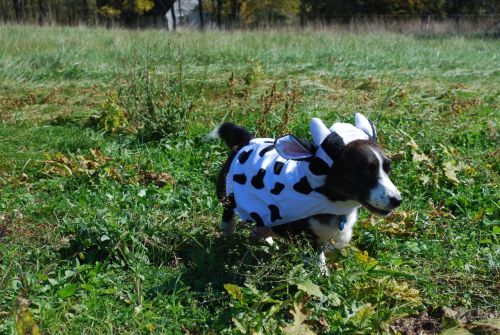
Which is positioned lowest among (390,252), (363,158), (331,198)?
(390,252)

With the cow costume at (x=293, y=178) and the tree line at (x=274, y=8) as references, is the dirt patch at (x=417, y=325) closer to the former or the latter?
the cow costume at (x=293, y=178)

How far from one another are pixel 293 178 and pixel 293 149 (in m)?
0.19

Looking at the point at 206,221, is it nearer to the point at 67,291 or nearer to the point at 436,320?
the point at 67,291

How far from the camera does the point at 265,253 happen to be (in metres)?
3.73

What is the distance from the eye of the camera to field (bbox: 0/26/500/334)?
10.2ft

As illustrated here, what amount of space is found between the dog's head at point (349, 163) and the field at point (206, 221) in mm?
395

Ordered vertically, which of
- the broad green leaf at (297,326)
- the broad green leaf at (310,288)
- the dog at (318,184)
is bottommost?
the broad green leaf at (297,326)

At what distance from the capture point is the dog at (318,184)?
10.2 feet

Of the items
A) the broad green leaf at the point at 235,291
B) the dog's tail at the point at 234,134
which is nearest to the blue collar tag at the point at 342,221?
the broad green leaf at the point at 235,291

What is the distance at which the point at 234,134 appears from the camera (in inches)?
165

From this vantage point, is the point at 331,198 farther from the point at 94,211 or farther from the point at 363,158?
the point at 94,211

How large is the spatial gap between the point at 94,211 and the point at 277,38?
397 inches

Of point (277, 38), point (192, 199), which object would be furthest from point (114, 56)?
point (192, 199)

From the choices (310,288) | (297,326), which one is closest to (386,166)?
(310,288)
